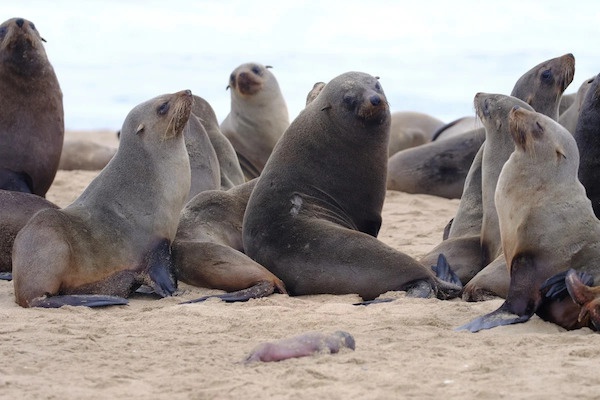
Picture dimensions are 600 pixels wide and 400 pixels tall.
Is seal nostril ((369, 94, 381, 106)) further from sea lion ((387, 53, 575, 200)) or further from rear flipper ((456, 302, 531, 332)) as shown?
sea lion ((387, 53, 575, 200))

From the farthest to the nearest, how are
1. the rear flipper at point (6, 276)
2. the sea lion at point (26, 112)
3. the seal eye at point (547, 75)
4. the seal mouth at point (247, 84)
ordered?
the seal mouth at point (247, 84)
the sea lion at point (26, 112)
the seal eye at point (547, 75)
the rear flipper at point (6, 276)

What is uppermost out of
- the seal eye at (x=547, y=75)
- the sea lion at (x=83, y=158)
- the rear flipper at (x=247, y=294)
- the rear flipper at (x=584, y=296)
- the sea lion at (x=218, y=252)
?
the seal eye at (x=547, y=75)

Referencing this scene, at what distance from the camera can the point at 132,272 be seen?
22.5 feet

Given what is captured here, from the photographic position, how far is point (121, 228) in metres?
6.96

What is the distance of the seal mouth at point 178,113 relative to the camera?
24.8 ft

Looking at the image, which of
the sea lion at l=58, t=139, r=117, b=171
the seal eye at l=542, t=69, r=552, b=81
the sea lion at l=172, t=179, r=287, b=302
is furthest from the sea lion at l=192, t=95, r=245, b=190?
the sea lion at l=58, t=139, r=117, b=171

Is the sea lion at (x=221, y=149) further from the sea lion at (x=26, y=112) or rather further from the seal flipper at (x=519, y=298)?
the seal flipper at (x=519, y=298)

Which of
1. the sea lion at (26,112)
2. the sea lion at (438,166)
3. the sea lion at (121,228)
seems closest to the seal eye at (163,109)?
the sea lion at (121,228)

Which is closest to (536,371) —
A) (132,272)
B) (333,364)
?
(333,364)

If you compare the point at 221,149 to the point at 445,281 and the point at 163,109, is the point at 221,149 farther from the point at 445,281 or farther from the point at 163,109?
the point at 445,281

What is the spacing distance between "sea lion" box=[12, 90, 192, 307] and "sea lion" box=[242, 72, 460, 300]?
63 centimetres

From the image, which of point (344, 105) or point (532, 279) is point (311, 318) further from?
point (344, 105)

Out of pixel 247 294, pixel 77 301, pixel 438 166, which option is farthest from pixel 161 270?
pixel 438 166

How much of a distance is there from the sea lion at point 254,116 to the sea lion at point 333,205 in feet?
16.2
